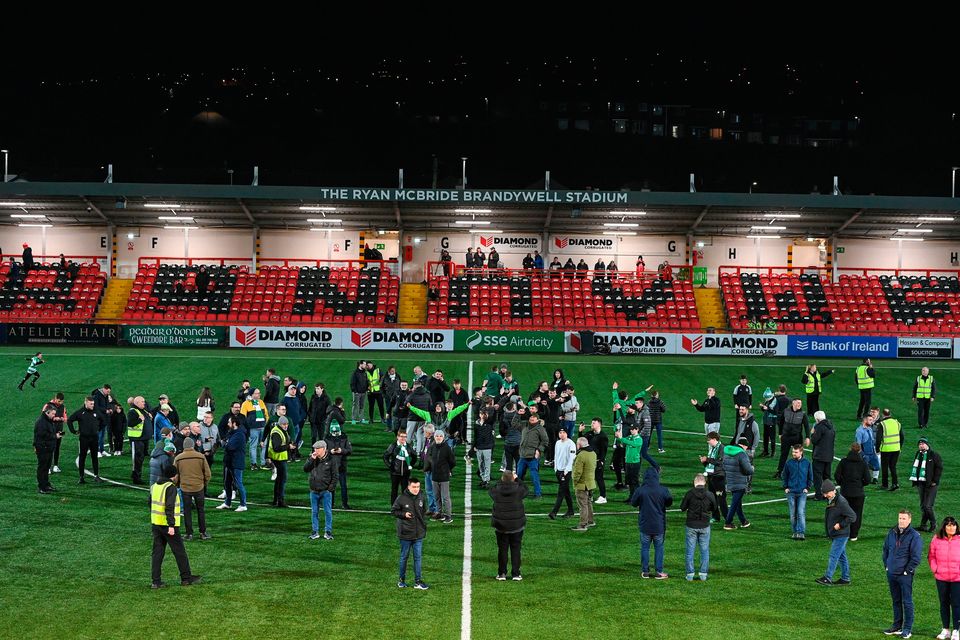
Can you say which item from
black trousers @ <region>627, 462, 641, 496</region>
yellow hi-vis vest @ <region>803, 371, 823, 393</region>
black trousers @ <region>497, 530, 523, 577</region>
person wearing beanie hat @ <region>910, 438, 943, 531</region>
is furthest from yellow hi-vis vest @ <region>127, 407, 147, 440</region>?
yellow hi-vis vest @ <region>803, 371, 823, 393</region>

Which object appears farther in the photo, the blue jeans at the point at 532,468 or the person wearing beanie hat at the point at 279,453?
the blue jeans at the point at 532,468

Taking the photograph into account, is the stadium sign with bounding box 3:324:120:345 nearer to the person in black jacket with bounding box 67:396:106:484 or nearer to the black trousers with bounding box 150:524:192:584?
the person in black jacket with bounding box 67:396:106:484

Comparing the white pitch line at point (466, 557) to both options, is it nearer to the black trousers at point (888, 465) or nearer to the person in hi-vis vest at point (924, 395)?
the black trousers at point (888, 465)

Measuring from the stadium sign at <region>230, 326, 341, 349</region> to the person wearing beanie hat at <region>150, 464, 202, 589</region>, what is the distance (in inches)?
1187

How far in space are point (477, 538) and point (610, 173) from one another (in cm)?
4821

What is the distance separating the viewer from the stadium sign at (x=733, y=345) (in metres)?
43.9

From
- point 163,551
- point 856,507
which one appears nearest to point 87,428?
point 163,551

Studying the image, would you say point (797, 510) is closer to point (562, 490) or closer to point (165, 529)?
point (562, 490)

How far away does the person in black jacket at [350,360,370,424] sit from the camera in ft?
88.5

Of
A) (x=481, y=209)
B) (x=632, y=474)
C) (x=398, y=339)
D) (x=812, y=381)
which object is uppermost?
(x=481, y=209)

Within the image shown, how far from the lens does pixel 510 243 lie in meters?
54.4

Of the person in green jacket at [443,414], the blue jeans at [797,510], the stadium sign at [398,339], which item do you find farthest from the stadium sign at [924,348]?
the blue jeans at [797,510]

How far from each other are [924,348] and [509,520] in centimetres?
3505

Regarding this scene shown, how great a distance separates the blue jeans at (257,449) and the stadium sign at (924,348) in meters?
31.3
